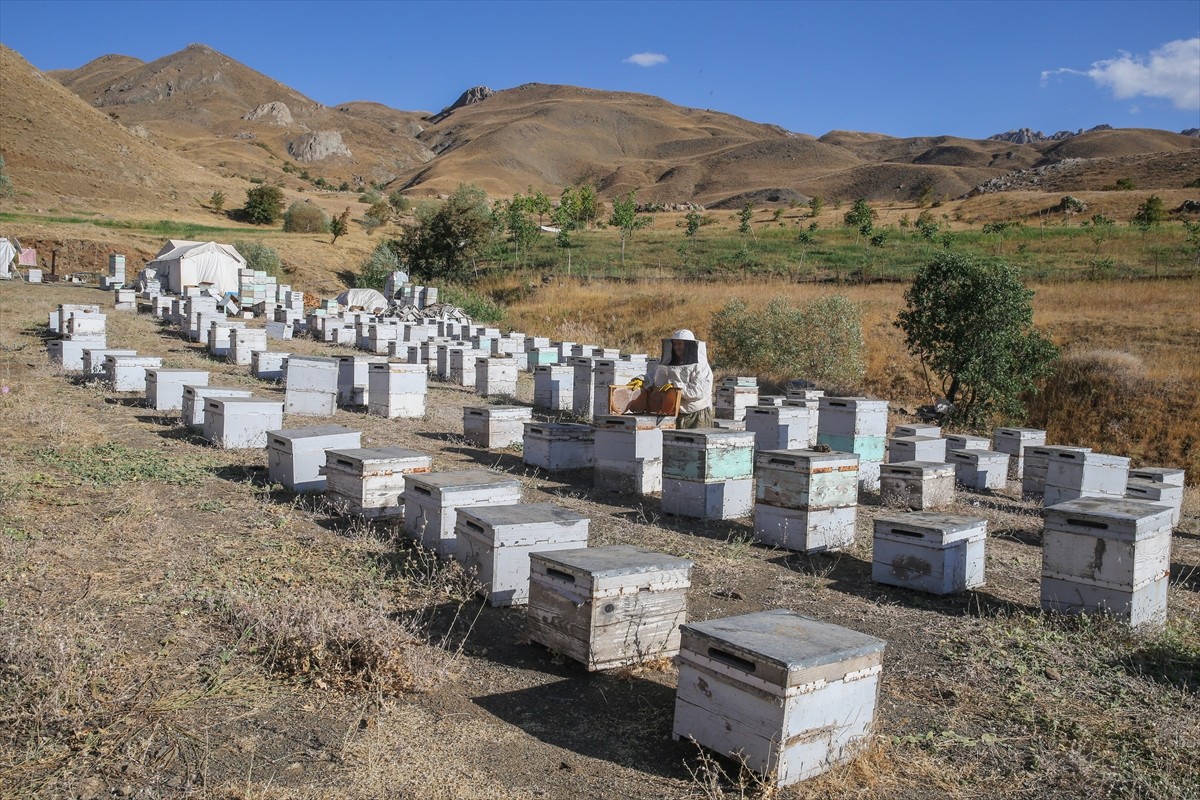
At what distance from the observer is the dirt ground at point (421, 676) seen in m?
4.09

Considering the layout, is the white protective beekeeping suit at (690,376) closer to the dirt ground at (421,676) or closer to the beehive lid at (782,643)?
the dirt ground at (421,676)

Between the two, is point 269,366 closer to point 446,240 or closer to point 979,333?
point 979,333

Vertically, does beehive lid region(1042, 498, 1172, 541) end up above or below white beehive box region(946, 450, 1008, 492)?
above

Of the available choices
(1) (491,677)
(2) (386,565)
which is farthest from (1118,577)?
(2) (386,565)

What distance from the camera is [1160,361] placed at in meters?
21.2

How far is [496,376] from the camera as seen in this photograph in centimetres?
1753

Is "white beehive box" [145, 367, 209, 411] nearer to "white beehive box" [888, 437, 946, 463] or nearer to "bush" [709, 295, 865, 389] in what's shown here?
"white beehive box" [888, 437, 946, 463]

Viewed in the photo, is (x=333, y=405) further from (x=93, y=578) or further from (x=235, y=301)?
(x=235, y=301)

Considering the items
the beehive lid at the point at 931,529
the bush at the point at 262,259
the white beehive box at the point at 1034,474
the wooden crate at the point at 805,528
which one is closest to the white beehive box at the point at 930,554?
the beehive lid at the point at 931,529

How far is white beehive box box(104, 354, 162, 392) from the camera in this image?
14211mm

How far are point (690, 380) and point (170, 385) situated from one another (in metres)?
7.59

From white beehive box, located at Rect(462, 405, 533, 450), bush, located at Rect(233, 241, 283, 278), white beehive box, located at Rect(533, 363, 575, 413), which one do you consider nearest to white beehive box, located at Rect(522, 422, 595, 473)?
white beehive box, located at Rect(462, 405, 533, 450)

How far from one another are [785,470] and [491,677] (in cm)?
399

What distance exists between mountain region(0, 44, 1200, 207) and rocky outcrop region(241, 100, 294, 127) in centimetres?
34
